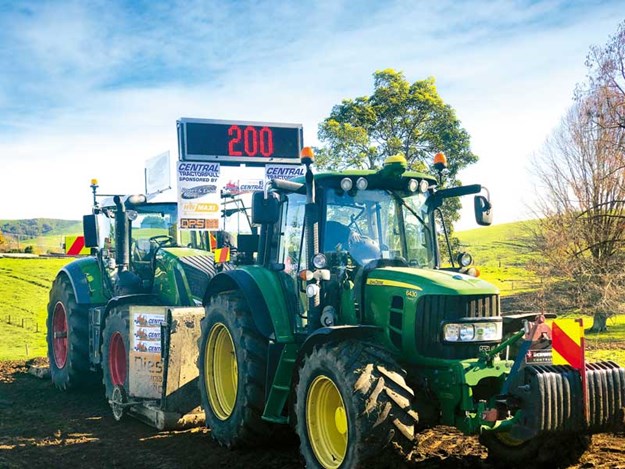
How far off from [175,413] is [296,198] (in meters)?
3.00

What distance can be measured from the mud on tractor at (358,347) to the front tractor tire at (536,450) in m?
0.02

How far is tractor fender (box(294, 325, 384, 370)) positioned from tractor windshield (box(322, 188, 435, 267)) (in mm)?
778

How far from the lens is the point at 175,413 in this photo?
8430 millimetres

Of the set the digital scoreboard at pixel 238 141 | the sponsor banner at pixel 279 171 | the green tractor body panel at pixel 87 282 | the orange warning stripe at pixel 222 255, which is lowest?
the green tractor body panel at pixel 87 282

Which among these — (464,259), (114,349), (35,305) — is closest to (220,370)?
(114,349)

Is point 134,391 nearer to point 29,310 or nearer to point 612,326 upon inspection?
point 29,310

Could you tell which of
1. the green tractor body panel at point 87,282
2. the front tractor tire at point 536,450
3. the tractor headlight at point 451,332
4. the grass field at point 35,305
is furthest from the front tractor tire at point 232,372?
the grass field at point 35,305

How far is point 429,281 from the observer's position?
20.1 feet

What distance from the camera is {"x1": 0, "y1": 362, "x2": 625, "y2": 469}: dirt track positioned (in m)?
6.85

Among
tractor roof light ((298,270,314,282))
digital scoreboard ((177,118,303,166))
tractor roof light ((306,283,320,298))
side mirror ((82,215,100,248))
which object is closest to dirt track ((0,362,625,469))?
tractor roof light ((306,283,320,298))

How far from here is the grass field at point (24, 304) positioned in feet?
58.3

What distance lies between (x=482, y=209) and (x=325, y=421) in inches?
98.4

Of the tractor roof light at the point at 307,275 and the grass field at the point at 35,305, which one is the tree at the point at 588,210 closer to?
the grass field at the point at 35,305

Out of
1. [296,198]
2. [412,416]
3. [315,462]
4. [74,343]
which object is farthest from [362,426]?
[74,343]
